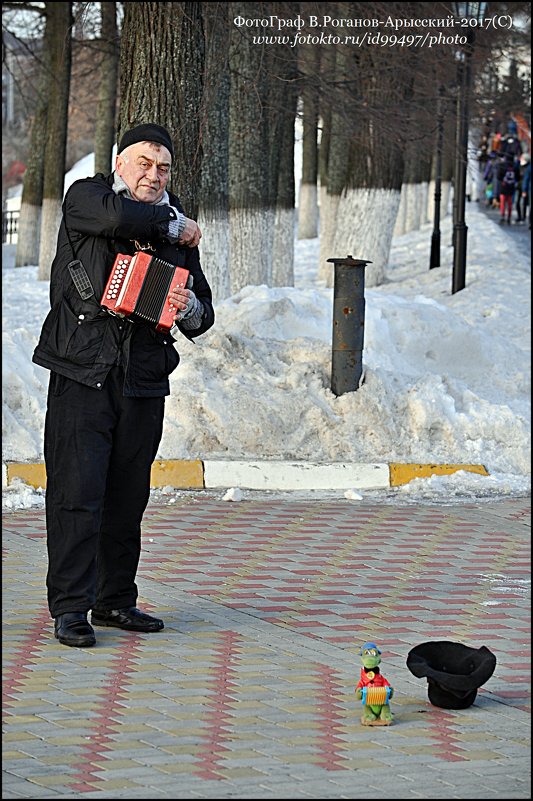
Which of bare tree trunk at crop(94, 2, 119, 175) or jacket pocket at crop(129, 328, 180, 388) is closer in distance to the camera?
jacket pocket at crop(129, 328, 180, 388)

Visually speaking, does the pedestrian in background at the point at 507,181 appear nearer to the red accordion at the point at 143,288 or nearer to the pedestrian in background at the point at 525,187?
the pedestrian in background at the point at 525,187

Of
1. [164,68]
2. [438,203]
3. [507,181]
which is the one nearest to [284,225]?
[438,203]

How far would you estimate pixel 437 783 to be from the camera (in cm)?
429

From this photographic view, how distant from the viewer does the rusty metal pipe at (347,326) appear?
34.3 feet

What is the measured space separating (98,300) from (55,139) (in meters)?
20.0

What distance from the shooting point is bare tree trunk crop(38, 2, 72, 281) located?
24.8m

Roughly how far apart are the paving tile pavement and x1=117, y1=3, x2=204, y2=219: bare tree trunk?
328 cm

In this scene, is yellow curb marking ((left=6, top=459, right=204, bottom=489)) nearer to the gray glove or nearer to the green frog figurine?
the gray glove

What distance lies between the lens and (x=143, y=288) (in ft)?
18.6

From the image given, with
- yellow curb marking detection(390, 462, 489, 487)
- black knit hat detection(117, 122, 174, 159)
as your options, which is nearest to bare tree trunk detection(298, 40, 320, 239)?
yellow curb marking detection(390, 462, 489, 487)

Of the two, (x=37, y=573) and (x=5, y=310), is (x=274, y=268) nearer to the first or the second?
(x=5, y=310)

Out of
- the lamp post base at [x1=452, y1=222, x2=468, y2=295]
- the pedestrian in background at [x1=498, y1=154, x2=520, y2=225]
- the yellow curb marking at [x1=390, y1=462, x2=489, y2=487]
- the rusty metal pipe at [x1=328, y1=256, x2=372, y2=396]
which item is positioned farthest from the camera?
the pedestrian in background at [x1=498, y1=154, x2=520, y2=225]

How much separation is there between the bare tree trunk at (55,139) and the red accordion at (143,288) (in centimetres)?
1934

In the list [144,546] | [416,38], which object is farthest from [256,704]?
[416,38]
